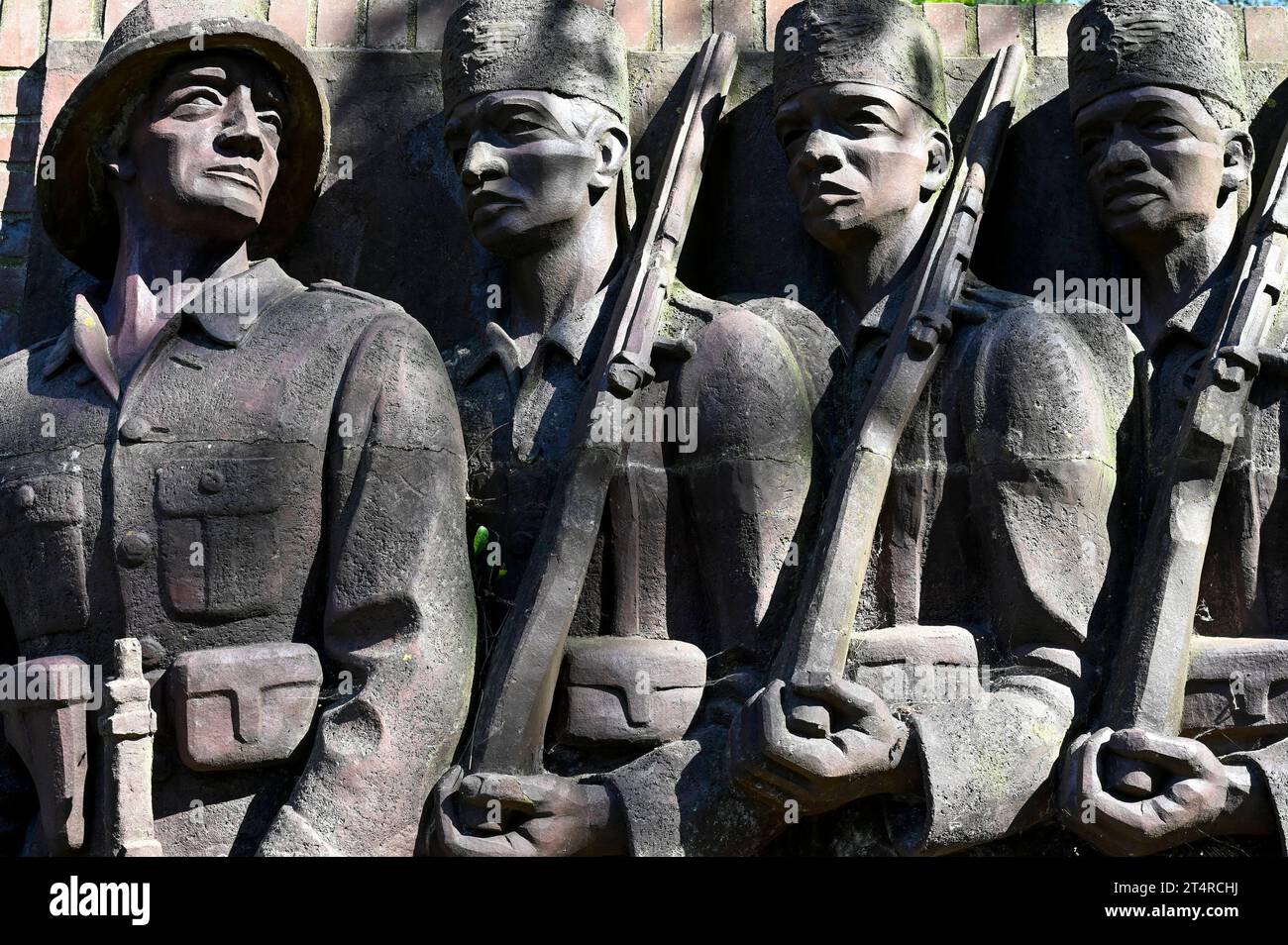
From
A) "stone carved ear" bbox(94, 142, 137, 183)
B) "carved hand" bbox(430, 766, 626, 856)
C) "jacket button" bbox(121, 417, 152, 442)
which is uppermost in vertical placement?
"stone carved ear" bbox(94, 142, 137, 183)

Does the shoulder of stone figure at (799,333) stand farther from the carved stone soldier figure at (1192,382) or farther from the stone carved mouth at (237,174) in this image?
the stone carved mouth at (237,174)

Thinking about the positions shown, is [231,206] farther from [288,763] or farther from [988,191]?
[988,191]

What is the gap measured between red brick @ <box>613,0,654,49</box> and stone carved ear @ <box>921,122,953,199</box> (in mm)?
1024

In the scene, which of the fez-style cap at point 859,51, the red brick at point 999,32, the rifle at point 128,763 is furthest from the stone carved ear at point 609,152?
the rifle at point 128,763

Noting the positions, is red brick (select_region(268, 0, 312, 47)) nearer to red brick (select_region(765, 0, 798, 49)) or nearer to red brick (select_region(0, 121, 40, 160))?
red brick (select_region(0, 121, 40, 160))

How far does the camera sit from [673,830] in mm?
6520

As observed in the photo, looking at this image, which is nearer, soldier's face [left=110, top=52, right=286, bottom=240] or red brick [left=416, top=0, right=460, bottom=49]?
soldier's face [left=110, top=52, right=286, bottom=240]

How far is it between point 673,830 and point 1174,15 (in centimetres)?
295

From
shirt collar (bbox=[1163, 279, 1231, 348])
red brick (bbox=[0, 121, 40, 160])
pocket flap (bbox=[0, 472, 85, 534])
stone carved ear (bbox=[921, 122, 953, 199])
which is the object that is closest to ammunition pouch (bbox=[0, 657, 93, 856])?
pocket flap (bbox=[0, 472, 85, 534])

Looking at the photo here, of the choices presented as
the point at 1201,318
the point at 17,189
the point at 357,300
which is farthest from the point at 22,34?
the point at 1201,318

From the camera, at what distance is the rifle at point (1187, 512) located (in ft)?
21.7

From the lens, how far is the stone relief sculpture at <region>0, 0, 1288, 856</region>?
21.5 ft

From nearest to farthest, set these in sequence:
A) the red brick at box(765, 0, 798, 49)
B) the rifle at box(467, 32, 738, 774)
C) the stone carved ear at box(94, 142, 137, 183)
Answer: the rifle at box(467, 32, 738, 774), the stone carved ear at box(94, 142, 137, 183), the red brick at box(765, 0, 798, 49)

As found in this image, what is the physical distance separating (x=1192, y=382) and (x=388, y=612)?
2400 millimetres
